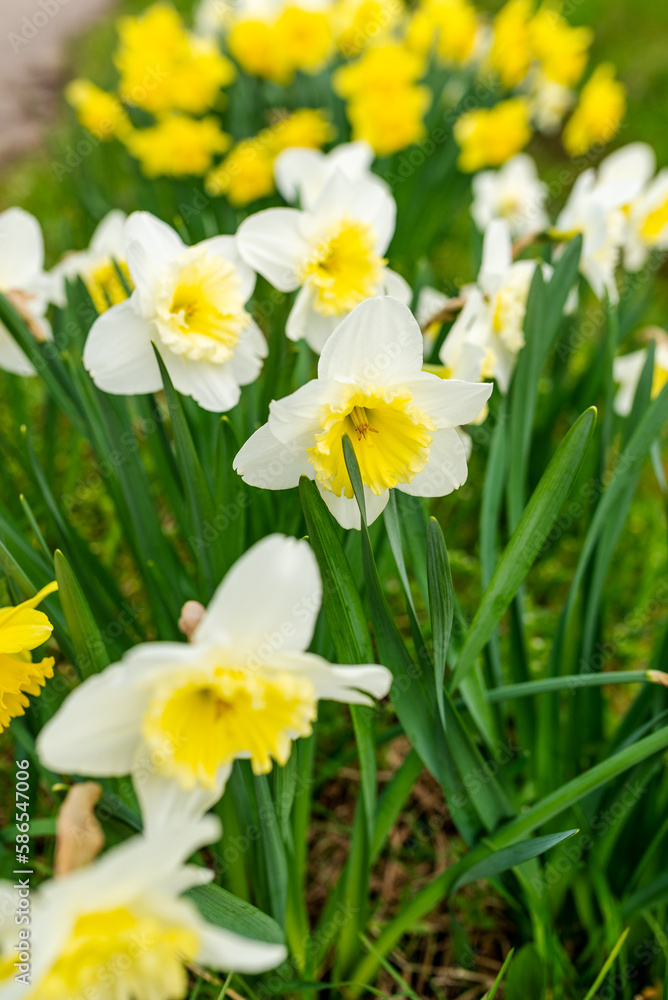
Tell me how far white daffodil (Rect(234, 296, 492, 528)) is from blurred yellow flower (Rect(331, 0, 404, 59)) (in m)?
3.00

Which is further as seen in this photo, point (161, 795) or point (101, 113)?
point (101, 113)

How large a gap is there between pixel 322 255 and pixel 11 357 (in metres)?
0.64

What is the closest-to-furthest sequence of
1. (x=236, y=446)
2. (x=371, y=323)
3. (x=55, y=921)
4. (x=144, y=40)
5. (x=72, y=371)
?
1. (x=55, y=921)
2. (x=371, y=323)
3. (x=236, y=446)
4. (x=72, y=371)
5. (x=144, y=40)

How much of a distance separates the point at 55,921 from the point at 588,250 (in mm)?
1593

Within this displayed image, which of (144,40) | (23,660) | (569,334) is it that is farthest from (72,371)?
(144,40)

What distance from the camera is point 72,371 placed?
4.25ft

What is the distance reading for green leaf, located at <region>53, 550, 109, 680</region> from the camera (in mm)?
836

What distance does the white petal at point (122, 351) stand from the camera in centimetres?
105

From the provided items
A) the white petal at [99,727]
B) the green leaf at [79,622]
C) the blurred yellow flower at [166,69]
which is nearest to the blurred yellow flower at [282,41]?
the blurred yellow flower at [166,69]

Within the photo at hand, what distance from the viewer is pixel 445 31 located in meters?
3.17

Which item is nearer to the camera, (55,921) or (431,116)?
(55,921)

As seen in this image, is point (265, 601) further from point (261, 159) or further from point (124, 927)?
point (261, 159)

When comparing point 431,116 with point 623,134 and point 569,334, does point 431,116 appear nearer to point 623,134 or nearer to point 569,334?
point 569,334

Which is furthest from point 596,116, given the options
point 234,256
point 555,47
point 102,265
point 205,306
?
point 205,306
